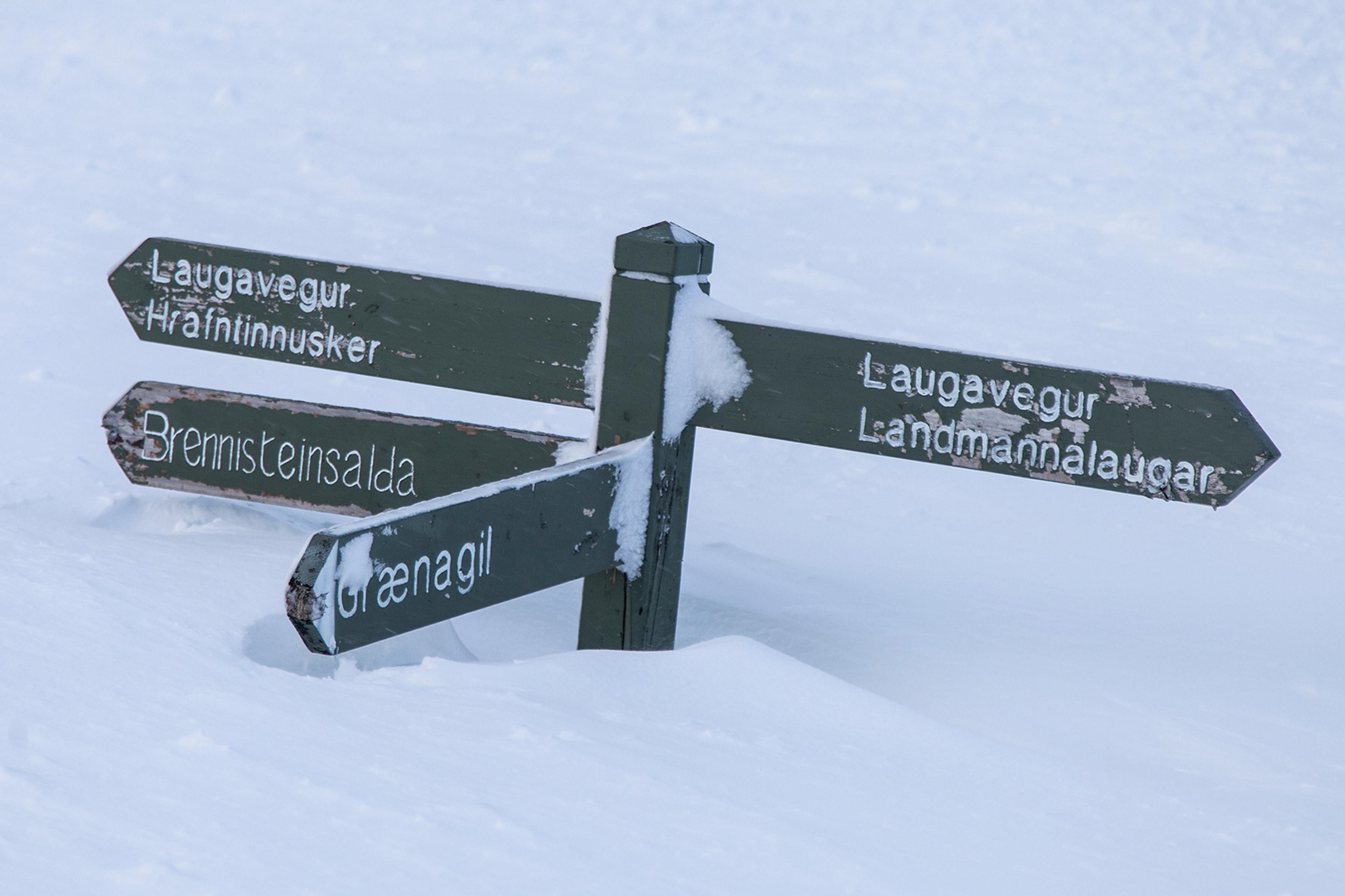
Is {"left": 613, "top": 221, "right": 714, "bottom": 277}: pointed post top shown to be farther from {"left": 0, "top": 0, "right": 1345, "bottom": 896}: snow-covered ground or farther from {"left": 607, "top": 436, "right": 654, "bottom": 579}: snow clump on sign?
{"left": 0, "top": 0, "right": 1345, "bottom": 896}: snow-covered ground

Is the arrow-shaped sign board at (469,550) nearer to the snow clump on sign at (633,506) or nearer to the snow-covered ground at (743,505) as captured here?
the snow clump on sign at (633,506)

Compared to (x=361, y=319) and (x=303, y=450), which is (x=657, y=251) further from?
(x=303, y=450)

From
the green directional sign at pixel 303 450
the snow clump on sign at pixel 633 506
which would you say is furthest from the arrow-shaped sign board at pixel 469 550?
the green directional sign at pixel 303 450

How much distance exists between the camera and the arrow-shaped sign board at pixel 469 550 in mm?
2006

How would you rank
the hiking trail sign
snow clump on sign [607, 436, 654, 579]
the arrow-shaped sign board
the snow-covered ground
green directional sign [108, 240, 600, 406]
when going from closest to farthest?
the snow-covered ground → the arrow-shaped sign board → the hiking trail sign → snow clump on sign [607, 436, 654, 579] → green directional sign [108, 240, 600, 406]

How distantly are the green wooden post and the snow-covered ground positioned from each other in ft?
0.95

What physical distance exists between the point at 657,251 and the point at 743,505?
6.89 ft

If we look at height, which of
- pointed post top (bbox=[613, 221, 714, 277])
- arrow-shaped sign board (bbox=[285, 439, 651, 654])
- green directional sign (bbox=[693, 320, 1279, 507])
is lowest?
arrow-shaped sign board (bbox=[285, 439, 651, 654])

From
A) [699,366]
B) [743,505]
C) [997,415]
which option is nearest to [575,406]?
[699,366]

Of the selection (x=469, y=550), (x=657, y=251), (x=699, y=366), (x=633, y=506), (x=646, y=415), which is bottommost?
(x=469, y=550)

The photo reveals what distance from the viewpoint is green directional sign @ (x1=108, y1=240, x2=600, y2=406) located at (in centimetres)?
289

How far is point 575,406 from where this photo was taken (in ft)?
9.27

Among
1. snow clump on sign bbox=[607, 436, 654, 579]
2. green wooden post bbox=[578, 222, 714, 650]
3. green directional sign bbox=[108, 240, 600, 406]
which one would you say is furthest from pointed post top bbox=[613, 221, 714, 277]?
snow clump on sign bbox=[607, 436, 654, 579]

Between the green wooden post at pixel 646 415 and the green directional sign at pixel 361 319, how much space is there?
93 mm
